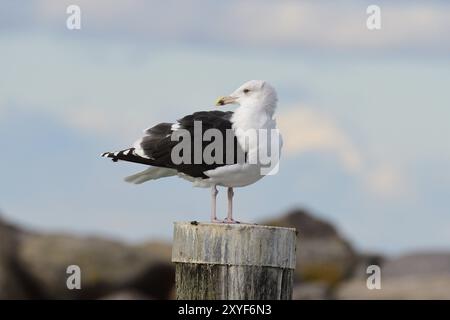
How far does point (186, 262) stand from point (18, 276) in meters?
16.2

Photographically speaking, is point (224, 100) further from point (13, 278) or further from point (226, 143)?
point (13, 278)

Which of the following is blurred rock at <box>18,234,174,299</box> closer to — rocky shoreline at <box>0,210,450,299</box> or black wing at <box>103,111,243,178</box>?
rocky shoreline at <box>0,210,450,299</box>

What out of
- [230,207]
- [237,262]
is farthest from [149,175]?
[237,262]

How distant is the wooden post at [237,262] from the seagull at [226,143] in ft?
5.50

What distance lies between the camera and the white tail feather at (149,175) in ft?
39.4

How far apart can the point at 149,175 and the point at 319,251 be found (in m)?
15.0

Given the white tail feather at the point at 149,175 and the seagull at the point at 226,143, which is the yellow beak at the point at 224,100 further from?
the white tail feather at the point at 149,175

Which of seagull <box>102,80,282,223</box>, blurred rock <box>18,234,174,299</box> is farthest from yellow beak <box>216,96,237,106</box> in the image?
blurred rock <box>18,234,174,299</box>

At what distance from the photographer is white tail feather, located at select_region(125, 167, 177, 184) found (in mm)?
12000

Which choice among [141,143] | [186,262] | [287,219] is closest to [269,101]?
[141,143]

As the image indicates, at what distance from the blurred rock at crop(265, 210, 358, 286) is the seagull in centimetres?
1376

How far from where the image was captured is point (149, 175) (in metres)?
12.1

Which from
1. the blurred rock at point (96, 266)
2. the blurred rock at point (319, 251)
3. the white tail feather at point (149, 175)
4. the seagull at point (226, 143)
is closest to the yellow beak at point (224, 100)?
the seagull at point (226, 143)
